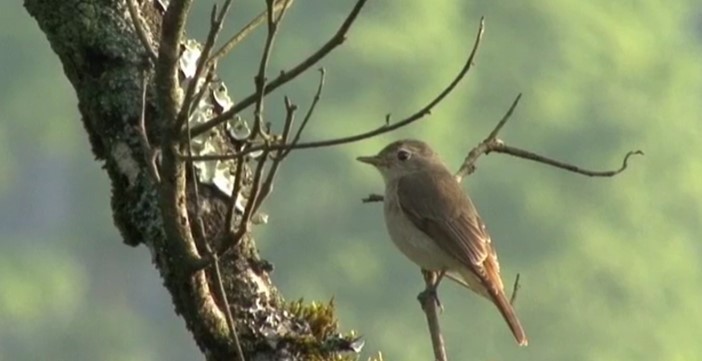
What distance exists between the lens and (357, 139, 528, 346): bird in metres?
5.75

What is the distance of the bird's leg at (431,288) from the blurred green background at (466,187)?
24.1 ft

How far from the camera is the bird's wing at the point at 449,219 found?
5.81 m

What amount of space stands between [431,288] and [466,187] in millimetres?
9103

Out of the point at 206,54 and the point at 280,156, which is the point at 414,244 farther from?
the point at 206,54

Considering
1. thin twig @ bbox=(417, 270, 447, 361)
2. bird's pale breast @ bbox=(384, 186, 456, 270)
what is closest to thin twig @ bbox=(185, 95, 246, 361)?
thin twig @ bbox=(417, 270, 447, 361)

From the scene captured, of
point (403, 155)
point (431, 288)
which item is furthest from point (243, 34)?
point (403, 155)

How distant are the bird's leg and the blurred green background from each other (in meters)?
7.35

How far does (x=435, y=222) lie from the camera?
6016 mm

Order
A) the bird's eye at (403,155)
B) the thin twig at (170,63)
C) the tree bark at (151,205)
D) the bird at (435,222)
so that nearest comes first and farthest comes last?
the thin twig at (170,63) → the tree bark at (151,205) → the bird at (435,222) → the bird's eye at (403,155)

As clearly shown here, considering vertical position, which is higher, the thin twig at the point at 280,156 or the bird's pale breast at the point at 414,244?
the bird's pale breast at the point at 414,244

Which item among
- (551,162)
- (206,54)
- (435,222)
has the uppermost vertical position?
(435,222)

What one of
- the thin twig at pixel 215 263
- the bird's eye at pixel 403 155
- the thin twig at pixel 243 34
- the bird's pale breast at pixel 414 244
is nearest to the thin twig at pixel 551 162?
the thin twig at pixel 243 34

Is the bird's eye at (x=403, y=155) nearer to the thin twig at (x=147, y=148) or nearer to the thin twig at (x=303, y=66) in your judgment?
the thin twig at (x=147, y=148)

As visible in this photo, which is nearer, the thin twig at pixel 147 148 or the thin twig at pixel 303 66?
the thin twig at pixel 303 66
